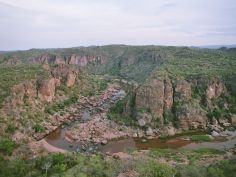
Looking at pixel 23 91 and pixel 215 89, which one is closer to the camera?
pixel 23 91

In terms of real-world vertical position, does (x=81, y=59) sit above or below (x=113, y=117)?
above

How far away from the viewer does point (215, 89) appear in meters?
79.2

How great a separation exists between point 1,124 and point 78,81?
4640 cm

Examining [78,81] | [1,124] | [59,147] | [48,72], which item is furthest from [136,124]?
[78,81]

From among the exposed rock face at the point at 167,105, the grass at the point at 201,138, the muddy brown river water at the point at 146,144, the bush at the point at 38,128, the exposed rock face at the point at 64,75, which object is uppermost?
the exposed rock face at the point at 64,75

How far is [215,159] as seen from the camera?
A: 49.4 metres

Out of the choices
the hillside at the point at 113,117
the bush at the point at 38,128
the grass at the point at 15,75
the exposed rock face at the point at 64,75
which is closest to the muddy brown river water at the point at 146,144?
the hillside at the point at 113,117

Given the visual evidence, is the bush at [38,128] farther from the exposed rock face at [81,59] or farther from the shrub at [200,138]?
the exposed rock face at [81,59]

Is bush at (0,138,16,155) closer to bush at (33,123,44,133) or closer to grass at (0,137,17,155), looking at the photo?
grass at (0,137,17,155)

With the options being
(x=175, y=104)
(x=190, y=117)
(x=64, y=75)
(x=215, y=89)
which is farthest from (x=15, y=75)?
(x=215, y=89)

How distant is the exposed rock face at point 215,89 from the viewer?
77475 mm

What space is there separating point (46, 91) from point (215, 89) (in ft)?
146

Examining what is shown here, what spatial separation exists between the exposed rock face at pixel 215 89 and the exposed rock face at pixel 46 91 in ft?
136

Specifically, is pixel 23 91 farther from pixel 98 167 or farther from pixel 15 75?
pixel 98 167
